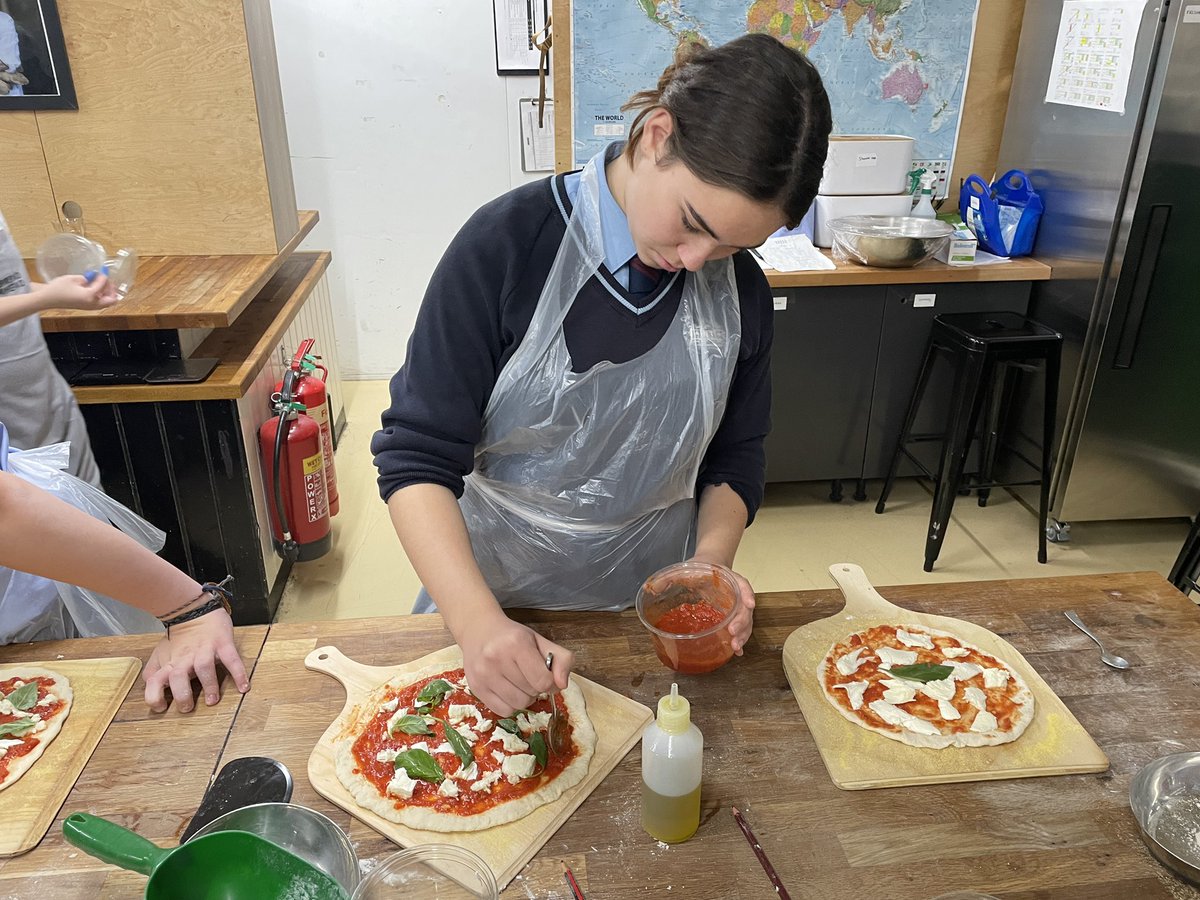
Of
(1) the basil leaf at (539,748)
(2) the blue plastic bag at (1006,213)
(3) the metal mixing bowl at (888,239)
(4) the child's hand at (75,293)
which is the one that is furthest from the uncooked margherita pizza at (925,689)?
(2) the blue plastic bag at (1006,213)

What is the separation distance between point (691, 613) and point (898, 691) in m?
0.31

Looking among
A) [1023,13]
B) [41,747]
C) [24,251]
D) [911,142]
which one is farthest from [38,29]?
[1023,13]

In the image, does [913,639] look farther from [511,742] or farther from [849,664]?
[511,742]

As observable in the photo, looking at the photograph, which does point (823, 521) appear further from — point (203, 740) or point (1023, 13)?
point (203, 740)

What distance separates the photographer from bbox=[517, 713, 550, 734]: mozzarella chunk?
1.12 metres

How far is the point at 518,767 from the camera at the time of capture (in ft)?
3.47

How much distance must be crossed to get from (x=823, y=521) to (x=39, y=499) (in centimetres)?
278

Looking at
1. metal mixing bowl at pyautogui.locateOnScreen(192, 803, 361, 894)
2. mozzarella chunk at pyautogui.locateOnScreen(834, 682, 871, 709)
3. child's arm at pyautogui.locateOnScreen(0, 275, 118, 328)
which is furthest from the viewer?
child's arm at pyautogui.locateOnScreen(0, 275, 118, 328)

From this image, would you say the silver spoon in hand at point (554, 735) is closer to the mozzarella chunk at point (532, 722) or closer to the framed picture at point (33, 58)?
the mozzarella chunk at point (532, 722)

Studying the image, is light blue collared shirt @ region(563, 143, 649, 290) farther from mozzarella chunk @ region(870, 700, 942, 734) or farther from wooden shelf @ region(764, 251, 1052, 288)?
wooden shelf @ region(764, 251, 1052, 288)

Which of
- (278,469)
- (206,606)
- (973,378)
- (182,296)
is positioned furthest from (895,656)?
(182,296)

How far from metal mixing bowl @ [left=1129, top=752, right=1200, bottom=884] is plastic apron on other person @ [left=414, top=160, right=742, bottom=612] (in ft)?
2.40

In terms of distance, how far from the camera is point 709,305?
132 cm

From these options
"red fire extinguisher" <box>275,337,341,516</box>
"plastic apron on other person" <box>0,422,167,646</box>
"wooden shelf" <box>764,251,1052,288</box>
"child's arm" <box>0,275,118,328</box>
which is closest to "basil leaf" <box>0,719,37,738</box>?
"plastic apron on other person" <box>0,422,167,646</box>
